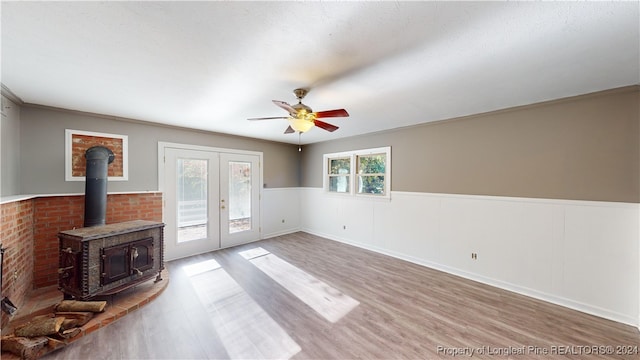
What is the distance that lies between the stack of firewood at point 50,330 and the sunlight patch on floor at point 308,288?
199cm

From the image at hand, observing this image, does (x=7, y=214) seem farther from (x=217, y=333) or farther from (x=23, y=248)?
(x=217, y=333)

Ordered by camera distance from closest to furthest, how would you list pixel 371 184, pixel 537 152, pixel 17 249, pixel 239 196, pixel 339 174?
pixel 17 249
pixel 537 152
pixel 371 184
pixel 239 196
pixel 339 174

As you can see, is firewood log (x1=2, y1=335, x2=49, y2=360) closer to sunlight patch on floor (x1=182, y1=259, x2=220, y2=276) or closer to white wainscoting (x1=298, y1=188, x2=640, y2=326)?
sunlight patch on floor (x1=182, y1=259, x2=220, y2=276)

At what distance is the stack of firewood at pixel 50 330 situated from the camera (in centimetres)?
187

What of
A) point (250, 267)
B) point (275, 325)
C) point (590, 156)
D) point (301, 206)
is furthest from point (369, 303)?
point (301, 206)

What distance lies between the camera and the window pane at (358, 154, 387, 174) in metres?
4.73

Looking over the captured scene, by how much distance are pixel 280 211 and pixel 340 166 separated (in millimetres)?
1931

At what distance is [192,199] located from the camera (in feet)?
14.4

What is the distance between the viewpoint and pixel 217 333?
222 centimetres

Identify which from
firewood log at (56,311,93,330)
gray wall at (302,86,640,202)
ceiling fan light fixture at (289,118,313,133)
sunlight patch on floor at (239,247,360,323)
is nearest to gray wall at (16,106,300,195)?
firewood log at (56,311,93,330)

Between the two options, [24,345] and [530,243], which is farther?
[530,243]

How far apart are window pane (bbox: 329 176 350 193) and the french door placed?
69.5 inches

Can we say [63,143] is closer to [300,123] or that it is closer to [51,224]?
[51,224]

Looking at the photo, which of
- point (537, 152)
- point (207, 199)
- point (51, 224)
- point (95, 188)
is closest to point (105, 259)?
point (95, 188)
